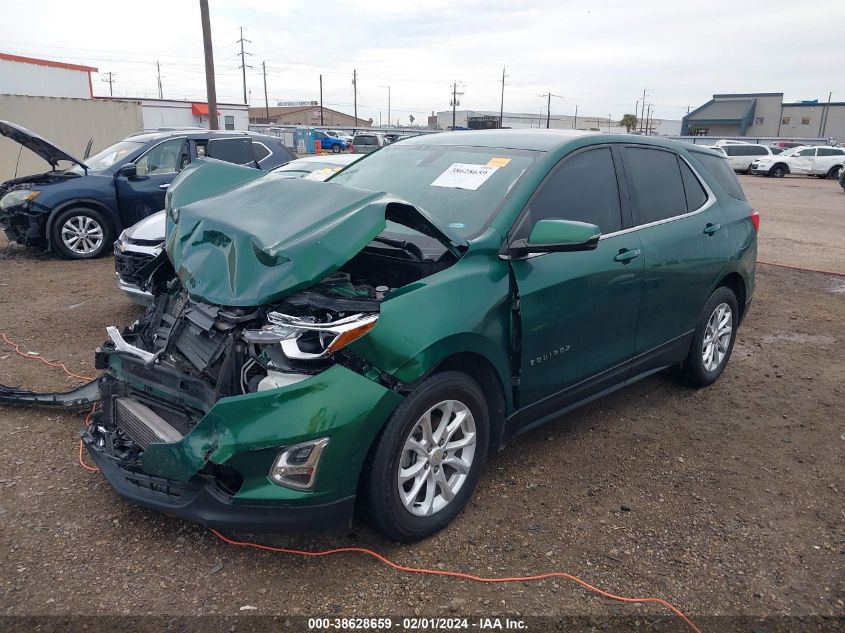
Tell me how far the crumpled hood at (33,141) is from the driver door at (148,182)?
0.70 meters

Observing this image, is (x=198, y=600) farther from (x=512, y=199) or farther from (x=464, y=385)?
(x=512, y=199)

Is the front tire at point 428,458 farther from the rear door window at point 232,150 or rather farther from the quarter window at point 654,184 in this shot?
the rear door window at point 232,150

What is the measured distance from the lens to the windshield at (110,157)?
30.9 ft

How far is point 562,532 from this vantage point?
3.14m

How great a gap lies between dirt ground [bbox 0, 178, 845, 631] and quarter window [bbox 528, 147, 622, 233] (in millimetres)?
1364

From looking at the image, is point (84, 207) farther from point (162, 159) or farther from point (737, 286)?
point (737, 286)

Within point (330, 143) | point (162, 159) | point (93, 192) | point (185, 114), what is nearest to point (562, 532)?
point (93, 192)

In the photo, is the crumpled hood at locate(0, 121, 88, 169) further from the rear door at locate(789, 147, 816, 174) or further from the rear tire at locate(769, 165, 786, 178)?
the rear door at locate(789, 147, 816, 174)

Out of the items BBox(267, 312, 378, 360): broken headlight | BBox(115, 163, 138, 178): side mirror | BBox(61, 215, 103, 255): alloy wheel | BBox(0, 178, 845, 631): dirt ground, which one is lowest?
BBox(0, 178, 845, 631): dirt ground

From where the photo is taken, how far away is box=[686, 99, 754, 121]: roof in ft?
219

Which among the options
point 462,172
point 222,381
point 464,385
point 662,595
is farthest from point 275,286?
point 662,595

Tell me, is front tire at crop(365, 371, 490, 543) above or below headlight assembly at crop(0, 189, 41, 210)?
below

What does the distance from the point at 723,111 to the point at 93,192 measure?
2820 inches

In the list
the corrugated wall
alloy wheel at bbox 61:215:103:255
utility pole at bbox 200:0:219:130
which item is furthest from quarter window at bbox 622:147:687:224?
the corrugated wall
